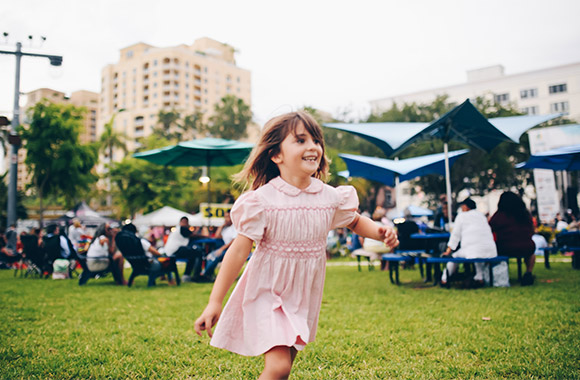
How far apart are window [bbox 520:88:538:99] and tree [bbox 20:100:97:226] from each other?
197 ft

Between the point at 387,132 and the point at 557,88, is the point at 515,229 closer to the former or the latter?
the point at 387,132

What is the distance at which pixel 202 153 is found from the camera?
11336mm

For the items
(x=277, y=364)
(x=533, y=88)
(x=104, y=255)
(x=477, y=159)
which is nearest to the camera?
(x=277, y=364)

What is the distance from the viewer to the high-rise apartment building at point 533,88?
58.2 metres

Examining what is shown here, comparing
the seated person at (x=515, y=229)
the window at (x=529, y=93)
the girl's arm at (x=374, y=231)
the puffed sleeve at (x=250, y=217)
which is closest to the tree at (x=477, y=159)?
the seated person at (x=515, y=229)

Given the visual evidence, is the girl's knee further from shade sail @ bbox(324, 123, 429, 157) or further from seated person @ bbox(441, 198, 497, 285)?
shade sail @ bbox(324, 123, 429, 157)

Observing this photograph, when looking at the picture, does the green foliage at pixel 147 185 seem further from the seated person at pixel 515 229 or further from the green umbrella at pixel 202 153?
the seated person at pixel 515 229

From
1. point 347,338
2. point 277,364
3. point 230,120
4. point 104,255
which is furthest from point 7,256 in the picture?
point 230,120

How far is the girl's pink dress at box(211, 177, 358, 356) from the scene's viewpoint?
2.10m

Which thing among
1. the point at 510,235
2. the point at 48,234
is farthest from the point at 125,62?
the point at 510,235

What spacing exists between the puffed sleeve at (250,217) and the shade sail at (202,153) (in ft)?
26.5

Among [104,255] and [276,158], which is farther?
[104,255]

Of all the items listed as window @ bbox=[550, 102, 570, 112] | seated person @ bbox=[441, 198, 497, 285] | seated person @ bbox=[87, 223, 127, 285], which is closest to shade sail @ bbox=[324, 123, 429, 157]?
seated person @ bbox=[441, 198, 497, 285]

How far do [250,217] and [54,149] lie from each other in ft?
69.3
